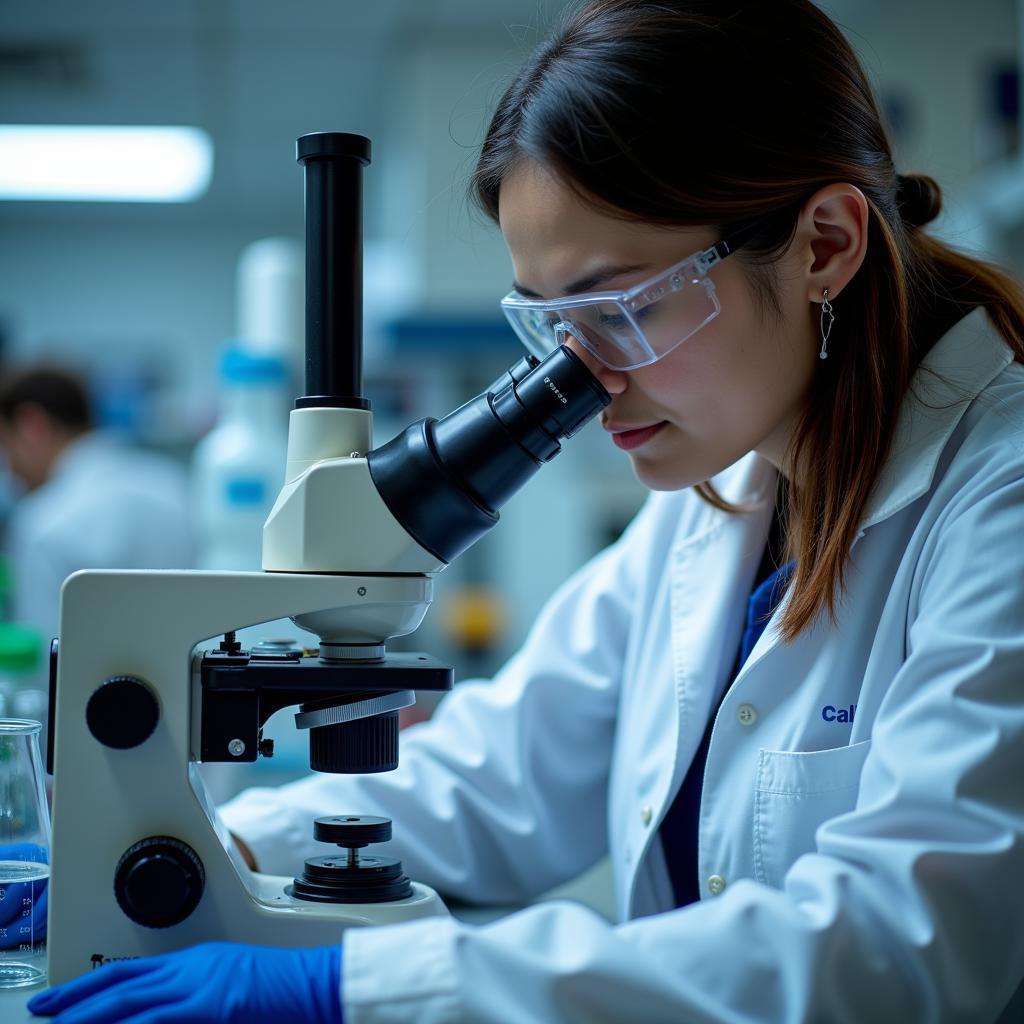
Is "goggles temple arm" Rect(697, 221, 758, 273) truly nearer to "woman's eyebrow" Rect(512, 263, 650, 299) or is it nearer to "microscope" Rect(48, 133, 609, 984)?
"woman's eyebrow" Rect(512, 263, 650, 299)

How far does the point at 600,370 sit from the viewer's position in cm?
103

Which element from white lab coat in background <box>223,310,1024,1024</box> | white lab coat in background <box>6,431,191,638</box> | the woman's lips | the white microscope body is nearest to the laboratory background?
white lab coat in background <box>6,431,191,638</box>

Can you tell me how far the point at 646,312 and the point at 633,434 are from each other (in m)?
0.15

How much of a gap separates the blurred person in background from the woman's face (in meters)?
2.13

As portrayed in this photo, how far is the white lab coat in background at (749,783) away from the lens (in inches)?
28.3

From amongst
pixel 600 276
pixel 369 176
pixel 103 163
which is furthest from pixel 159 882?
pixel 369 176

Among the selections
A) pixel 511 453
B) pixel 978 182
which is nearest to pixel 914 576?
pixel 511 453

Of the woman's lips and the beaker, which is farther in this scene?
the woman's lips

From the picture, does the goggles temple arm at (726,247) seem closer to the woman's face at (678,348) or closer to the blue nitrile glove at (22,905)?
the woman's face at (678,348)

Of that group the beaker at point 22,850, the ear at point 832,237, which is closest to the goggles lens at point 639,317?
the ear at point 832,237

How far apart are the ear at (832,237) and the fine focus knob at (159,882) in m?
0.72

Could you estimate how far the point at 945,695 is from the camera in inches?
31.1

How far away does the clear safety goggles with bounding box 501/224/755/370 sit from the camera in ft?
3.15

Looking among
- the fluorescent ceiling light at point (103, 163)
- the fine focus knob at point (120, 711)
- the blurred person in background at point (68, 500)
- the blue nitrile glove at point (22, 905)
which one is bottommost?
the blue nitrile glove at point (22, 905)
